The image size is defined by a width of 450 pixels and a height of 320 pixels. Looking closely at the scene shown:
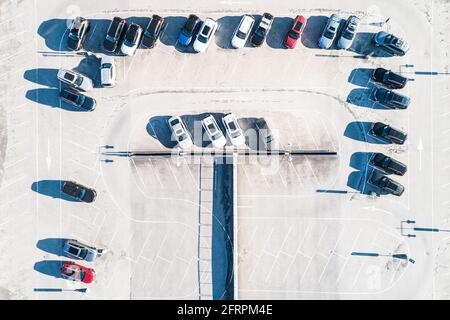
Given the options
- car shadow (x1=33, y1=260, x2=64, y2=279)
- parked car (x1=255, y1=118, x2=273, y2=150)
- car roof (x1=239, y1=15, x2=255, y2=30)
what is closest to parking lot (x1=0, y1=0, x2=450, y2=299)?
car shadow (x1=33, y1=260, x2=64, y2=279)

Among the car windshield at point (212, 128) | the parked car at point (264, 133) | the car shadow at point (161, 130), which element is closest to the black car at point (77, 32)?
the car shadow at point (161, 130)

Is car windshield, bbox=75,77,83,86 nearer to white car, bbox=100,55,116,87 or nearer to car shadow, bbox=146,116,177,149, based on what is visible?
white car, bbox=100,55,116,87

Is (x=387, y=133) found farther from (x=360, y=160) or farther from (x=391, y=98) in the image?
(x=360, y=160)

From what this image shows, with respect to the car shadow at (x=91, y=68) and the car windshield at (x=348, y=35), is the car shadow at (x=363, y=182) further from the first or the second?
the car shadow at (x=91, y=68)
